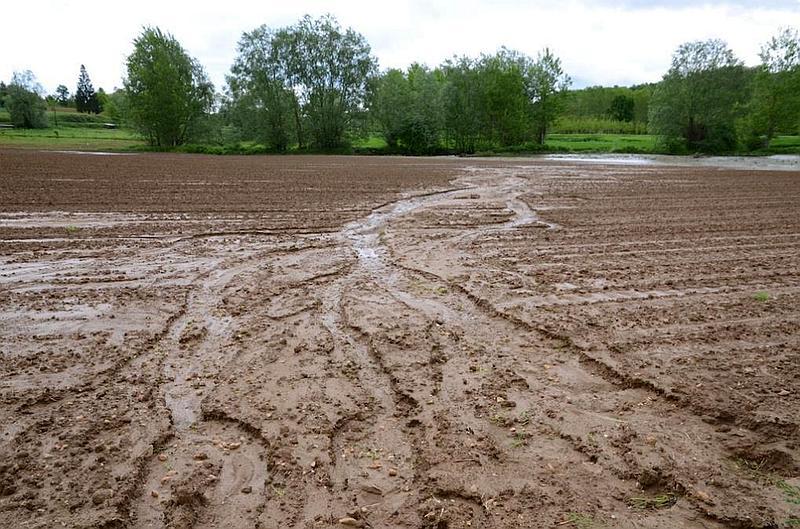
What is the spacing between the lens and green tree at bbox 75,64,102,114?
125 metres

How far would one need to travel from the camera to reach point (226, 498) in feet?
9.89

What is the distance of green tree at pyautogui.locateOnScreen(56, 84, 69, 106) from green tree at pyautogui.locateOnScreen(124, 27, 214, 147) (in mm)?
103873

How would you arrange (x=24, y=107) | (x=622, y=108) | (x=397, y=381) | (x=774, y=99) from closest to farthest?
1. (x=397, y=381)
2. (x=774, y=99)
3. (x=24, y=107)
4. (x=622, y=108)

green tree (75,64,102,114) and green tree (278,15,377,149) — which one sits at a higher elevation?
green tree (75,64,102,114)

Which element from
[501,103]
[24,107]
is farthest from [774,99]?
[24,107]

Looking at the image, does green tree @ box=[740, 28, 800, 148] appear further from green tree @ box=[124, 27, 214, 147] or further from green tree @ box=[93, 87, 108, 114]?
green tree @ box=[93, 87, 108, 114]

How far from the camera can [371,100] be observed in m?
55.0

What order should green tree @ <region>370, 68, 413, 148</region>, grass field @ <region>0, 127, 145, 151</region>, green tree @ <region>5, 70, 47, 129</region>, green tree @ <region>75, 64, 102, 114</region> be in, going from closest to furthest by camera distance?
grass field @ <region>0, 127, 145, 151</region>
green tree @ <region>370, 68, 413, 148</region>
green tree @ <region>5, 70, 47, 129</region>
green tree @ <region>75, 64, 102, 114</region>

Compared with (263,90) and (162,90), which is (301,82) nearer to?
(263,90)

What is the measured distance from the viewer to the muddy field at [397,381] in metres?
3.00

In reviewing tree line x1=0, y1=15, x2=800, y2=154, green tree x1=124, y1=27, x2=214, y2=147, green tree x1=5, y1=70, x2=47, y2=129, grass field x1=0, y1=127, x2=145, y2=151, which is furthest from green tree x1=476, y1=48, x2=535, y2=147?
green tree x1=5, y1=70, x2=47, y2=129

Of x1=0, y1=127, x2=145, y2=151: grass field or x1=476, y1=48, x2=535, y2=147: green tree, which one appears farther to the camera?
x1=476, y1=48, x2=535, y2=147: green tree

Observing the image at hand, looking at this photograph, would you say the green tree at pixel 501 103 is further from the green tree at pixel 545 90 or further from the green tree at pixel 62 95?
the green tree at pixel 62 95

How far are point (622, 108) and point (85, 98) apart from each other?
130m
